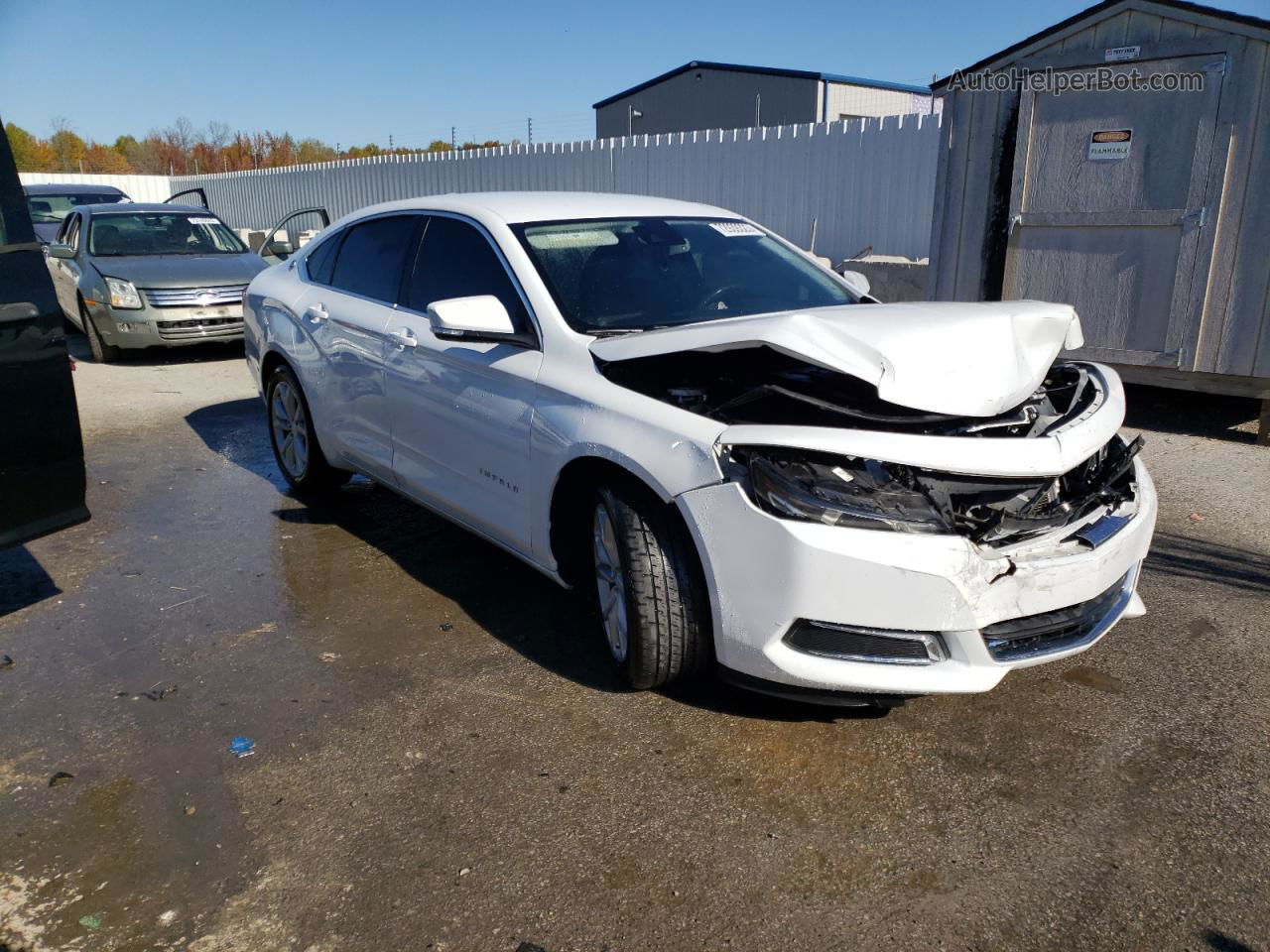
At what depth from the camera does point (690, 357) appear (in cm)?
355

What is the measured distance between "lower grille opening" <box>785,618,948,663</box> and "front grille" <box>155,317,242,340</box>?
906 centimetres

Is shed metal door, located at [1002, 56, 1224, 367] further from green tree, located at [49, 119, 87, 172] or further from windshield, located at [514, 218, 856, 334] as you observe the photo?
green tree, located at [49, 119, 87, 172]

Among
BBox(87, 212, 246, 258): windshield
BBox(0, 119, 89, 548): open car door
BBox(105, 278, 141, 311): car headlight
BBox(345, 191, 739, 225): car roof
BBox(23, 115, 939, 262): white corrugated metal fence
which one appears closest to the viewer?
BBox(0, 119, 89, 548): open car door

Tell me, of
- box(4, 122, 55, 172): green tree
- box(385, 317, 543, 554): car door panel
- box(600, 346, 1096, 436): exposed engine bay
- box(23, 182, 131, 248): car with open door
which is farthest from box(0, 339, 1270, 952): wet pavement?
box(4, 122, 55, 172): green tree

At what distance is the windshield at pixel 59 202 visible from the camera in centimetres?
1489

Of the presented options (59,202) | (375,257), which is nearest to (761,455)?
(375,257)

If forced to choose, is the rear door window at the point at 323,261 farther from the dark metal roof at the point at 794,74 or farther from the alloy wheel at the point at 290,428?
the dark metal roof at the point at 794,74

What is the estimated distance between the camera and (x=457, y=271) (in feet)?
14.3

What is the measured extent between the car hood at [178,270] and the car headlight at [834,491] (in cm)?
902

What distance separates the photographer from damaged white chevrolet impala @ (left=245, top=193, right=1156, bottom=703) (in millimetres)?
2879

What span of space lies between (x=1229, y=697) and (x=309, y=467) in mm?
4519

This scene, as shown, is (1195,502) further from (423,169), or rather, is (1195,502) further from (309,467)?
(423,169)

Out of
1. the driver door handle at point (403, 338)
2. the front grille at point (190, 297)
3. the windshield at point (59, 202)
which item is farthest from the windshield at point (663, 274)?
the windshield at point (59, 202)

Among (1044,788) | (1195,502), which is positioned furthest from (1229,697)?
(1195,502)
